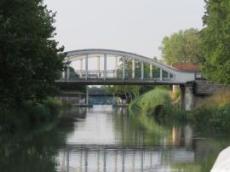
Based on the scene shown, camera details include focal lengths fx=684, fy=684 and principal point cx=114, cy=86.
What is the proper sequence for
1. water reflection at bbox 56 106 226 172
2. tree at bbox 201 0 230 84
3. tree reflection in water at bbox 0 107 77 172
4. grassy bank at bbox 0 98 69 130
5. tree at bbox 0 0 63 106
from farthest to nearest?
tree at bbox 201 0 230 84 → grassy bank at bbox 0 98 69 130 → tree at bbox 0 0 63 106 → water reflection at bbox 56 106 226 172 → tree reflection in water at bbox 0 107 77 172

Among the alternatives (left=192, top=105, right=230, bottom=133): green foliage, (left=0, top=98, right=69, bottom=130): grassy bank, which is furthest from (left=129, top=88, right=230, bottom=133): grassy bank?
(left=0, top=98, right=69, bottom=130): grassy bank

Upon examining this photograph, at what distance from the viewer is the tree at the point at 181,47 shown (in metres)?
120

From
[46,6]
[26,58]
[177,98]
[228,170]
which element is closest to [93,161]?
[26,58]

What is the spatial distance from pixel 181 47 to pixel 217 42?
242 feet

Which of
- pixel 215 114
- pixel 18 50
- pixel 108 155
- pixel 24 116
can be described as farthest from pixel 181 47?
pixel 108 155

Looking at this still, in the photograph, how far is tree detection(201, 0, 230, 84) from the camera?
149 ft

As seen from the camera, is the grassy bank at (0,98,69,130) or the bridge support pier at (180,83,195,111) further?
the bridge support pier at (180,83,195,111)

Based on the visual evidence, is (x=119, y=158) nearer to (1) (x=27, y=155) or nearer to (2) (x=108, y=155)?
(2) (x=108, y=155)

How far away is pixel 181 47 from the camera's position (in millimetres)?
119938

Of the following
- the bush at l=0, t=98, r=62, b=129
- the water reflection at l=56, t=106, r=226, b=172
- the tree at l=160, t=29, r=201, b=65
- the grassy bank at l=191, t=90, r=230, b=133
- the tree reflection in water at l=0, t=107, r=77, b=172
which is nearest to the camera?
the tree reflection in water at l=0, t=107, r=77, b=172

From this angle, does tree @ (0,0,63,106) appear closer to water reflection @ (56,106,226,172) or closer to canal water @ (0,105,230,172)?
canal water @ (0,105,230,172)

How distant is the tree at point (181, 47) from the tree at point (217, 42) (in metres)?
69.4

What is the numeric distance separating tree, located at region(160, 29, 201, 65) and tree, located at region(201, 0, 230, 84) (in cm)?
6943

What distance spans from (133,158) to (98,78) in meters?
55.3
